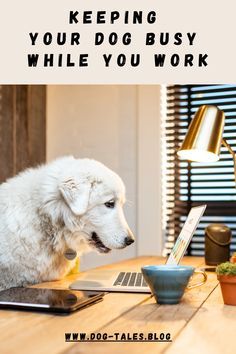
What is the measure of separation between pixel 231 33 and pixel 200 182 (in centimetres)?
91

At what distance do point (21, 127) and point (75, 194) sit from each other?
4.66 feet

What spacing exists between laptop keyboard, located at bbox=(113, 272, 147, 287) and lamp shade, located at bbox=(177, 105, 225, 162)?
48 centimetres

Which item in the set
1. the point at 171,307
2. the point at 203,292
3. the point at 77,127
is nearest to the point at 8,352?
the point at 171,307

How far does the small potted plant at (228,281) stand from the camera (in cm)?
102

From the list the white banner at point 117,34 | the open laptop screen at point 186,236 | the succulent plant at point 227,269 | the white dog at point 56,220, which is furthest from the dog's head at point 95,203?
the white banner at point 117,34

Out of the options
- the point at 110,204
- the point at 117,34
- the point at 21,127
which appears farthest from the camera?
the point at 21,127

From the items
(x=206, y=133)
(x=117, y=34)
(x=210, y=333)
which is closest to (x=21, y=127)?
(x=117, y=34)

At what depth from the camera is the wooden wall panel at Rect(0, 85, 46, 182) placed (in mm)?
2699

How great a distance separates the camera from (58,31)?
220 centimetres

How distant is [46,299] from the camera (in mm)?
1014

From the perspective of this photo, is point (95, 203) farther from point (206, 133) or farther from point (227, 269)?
point (227, 269)

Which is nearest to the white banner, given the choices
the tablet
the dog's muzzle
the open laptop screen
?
the dog's muzzle

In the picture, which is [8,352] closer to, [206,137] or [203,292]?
[203,292]

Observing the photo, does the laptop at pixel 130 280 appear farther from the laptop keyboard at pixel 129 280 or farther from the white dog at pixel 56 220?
the white dog at pixel 56 220
